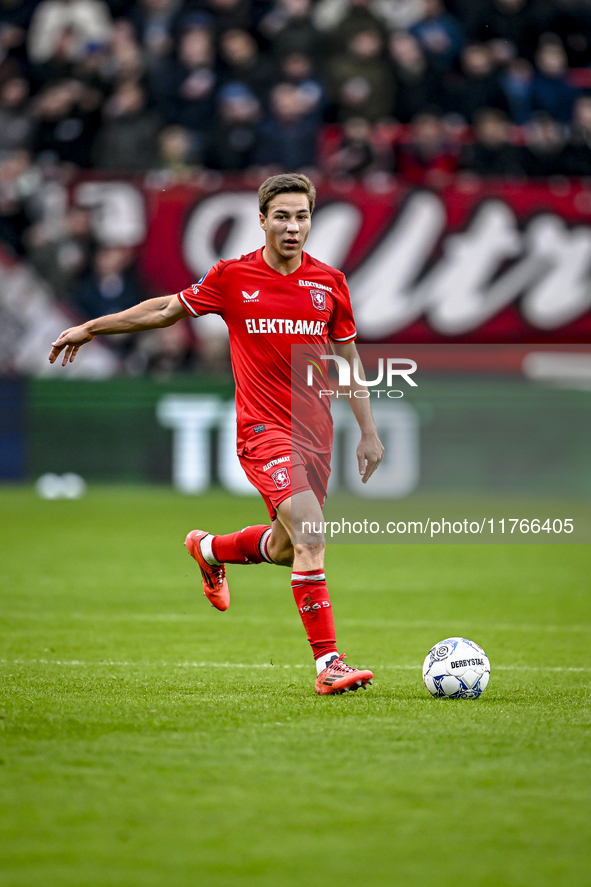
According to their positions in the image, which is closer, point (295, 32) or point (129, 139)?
point (129, 139)

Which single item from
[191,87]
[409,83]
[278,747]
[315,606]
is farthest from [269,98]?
[278,747]

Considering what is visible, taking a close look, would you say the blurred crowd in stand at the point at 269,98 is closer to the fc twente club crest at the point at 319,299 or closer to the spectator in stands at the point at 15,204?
the spectator in stands at the point at 15,204

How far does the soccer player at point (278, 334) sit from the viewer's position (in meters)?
5.46

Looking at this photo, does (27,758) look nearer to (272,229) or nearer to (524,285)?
(272,229)

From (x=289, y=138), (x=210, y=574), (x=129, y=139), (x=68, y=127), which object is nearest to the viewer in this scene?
(x=210, y=574)

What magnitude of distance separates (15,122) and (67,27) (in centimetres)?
203

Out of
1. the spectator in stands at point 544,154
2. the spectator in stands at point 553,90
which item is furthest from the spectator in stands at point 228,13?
the spectator in stands at point 544,154

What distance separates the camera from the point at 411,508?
44.9 feet

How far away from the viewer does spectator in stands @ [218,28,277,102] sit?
16.3 m

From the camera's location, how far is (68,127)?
52.6 feet

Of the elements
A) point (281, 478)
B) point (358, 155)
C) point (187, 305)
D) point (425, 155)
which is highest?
point (425, 155)

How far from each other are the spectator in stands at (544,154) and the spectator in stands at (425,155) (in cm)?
92

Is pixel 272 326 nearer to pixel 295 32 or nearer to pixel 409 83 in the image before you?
pixel 409 83

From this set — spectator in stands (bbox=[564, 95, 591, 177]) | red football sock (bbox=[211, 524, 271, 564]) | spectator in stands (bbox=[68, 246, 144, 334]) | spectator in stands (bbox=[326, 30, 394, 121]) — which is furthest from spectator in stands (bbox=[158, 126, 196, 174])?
red football sock (bbox=[211, 524, 271, 564])
